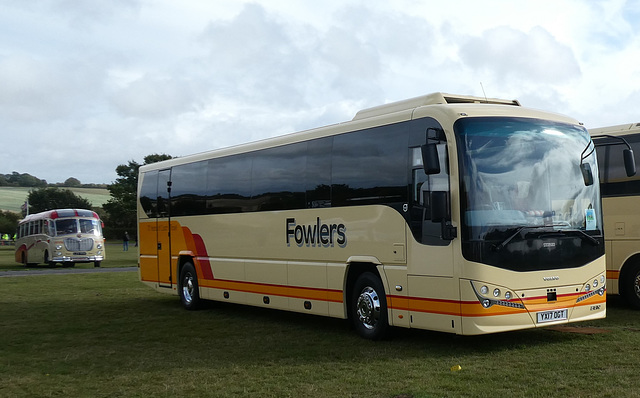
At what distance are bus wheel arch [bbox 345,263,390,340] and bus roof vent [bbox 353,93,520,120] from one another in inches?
98.1

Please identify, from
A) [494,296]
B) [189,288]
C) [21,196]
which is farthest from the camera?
[21,196]

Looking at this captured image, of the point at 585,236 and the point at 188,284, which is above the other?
the point at 585,236

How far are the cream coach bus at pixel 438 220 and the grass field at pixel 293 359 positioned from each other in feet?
1.82

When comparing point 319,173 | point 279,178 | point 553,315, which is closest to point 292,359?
point 553,315

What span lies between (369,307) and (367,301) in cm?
10

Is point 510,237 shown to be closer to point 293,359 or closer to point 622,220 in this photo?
point 293,359

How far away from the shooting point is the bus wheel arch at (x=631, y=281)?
14.6 m

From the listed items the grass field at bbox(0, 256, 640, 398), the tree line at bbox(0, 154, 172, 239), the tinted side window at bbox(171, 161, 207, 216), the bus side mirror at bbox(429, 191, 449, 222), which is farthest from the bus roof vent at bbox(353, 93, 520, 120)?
the tree line at bbox(0, 154, 172, 239)

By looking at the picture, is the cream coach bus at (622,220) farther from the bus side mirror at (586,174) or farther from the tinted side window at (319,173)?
the tinted side window at (319,173)

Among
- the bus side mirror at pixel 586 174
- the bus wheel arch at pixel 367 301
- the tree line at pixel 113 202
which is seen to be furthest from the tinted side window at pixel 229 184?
the tree line at pixel 113 202

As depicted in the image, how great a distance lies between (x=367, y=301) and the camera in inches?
475

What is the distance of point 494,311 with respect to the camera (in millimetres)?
10164

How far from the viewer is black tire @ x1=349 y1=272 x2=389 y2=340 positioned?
→ 11.7m

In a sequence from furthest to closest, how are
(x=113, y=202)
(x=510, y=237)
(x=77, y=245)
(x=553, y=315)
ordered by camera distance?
1. (x=113, y=202)
2. (x=77, y=245)
3. (x=553, y=315)
4. (x=510, y=237)
